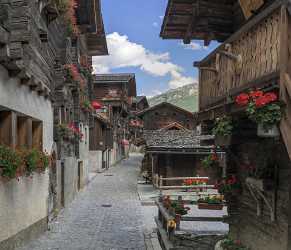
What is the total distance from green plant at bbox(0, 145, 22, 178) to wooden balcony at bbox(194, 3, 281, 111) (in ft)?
12.7

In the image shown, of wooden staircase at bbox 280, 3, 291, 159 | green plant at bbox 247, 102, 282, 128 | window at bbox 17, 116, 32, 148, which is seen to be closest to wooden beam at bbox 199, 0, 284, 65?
wooden staircase at bbox 280, 3, 291, 159

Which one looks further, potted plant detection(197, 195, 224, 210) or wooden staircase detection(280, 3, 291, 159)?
potted plant detection(197, 195, 224, 210)

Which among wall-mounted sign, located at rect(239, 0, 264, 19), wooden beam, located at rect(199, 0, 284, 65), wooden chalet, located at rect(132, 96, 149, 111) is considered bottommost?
wooden beam, located at rect(199, 0, 284, 65)

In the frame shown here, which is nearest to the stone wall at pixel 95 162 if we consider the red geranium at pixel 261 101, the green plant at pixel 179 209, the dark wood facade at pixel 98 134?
the dark wood facade at pixel 98 134

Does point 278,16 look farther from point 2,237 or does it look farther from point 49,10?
point 49,10

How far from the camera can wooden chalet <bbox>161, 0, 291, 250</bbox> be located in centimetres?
505

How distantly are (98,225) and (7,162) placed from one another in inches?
283

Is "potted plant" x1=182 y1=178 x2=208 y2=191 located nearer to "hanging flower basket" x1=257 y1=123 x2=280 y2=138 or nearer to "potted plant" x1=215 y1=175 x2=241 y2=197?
"potted plant" x1=215 y1=175 x2=241 y2=197

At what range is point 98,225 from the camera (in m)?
14.2

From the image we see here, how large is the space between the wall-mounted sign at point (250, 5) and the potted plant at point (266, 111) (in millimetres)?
3605

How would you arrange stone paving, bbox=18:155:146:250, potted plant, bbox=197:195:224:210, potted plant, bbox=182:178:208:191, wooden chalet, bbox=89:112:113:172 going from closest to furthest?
stone paving, bbox=18:155:146:250
potted plant, bbox=197:195:224:210
potted plant, bbox=182:178:208:191
wooden chalet, bbox=89:112:113:172

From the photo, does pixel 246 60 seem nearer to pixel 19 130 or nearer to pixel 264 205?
pixel 264 205

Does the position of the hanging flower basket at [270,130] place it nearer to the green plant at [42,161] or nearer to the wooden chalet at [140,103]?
the green plant at [42,161]

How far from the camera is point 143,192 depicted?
A: 2378 cm
